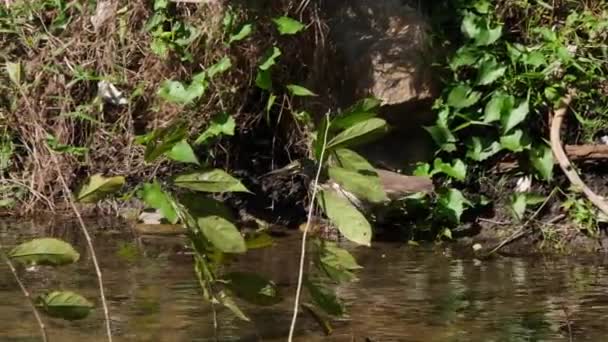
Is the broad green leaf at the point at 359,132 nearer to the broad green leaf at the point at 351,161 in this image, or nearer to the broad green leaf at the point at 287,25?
the broad green leaf at the point at 351,161

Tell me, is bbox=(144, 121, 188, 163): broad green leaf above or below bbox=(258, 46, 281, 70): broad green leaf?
below

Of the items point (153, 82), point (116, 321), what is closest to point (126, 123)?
point (153, 82)

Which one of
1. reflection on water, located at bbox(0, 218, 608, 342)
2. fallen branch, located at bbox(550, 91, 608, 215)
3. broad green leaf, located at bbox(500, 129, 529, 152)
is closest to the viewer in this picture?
reflection on water, located at bbox(0, 218, 608, 342)

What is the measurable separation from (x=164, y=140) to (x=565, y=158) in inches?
104

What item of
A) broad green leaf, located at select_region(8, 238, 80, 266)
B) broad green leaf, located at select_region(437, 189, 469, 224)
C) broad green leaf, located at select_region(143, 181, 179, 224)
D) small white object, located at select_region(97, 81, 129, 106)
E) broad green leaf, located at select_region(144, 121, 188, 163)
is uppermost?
small white object, located at select_region(97, 81, 129, 106)

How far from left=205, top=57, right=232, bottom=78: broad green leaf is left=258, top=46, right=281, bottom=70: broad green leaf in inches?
5.5

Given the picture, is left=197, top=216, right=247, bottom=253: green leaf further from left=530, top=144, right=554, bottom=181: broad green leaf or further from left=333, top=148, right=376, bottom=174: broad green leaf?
left=530, top=144, right=554, bottom=181: broad green leaf

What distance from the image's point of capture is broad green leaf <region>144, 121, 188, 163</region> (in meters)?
2.60

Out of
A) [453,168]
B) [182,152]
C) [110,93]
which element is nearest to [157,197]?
[182,152]

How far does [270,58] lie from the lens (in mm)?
4945

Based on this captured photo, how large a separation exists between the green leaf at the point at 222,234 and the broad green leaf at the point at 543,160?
257cm

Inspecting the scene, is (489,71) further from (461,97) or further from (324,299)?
(324,299)

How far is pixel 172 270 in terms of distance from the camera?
14.1 ft

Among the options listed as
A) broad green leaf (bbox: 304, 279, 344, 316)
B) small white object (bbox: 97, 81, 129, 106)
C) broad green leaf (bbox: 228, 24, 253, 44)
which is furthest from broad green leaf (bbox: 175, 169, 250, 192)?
small white object (bbox: 97, 81, 129, 106)
